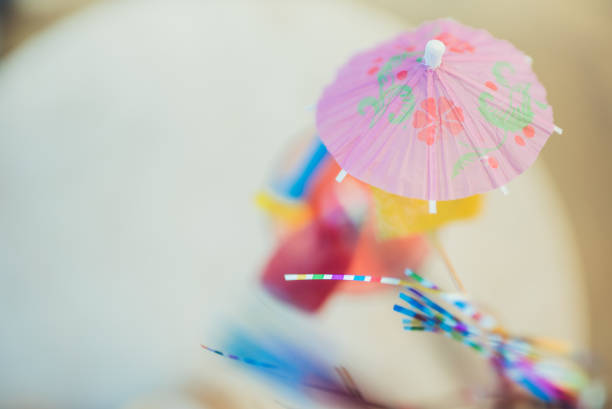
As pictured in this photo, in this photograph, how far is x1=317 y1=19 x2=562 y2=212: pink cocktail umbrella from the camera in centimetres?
83

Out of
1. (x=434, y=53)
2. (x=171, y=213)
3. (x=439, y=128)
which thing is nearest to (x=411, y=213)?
(x=439, y=128)

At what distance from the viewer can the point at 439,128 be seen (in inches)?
32.6

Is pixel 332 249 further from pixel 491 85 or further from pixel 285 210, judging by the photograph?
pixel 491 85

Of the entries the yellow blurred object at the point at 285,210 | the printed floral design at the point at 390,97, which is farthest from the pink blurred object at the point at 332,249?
the printed floral design at the point at 390,97

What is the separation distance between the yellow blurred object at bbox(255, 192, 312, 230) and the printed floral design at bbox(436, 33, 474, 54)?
1.93ft

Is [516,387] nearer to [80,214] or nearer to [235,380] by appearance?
[235,380]

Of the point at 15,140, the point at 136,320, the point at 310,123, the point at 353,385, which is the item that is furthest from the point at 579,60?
the point at 15,140

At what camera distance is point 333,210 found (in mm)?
1313

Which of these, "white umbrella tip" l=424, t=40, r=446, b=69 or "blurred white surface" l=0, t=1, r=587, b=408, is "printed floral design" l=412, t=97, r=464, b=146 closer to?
"white umbrella tip" l=424, t=40, r=446, b=69

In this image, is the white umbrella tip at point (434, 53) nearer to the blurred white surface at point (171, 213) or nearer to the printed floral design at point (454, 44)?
the printed floral design at point (454, 44)

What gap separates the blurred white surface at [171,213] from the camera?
1284 mm

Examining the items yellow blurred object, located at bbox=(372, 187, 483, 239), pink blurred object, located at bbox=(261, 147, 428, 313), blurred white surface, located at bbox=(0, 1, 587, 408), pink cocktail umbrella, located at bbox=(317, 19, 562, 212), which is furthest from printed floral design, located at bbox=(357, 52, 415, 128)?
A: blurred white surface, located at bbox=(0, 1, 587, 408)

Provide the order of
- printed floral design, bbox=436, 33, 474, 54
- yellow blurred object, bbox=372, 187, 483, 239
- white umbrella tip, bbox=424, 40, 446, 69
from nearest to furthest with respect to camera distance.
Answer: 1. white umbrella tip, bbox=424, 40, 446, 69
2. printed floral design, bbox=436, 33, 474, 54
3. yellow blurred object, bbox=372, 187, 483, 239

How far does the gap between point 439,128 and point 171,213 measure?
0.87 m
